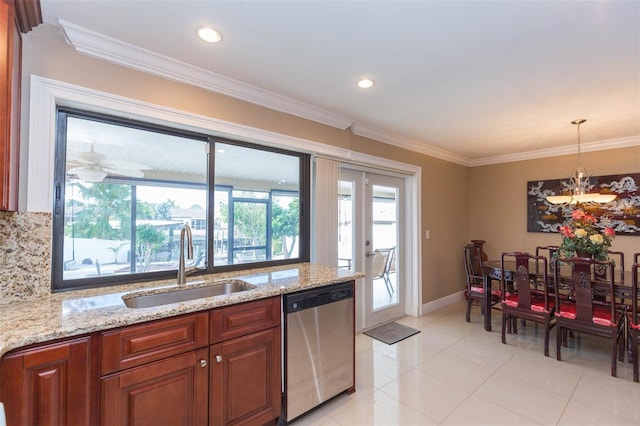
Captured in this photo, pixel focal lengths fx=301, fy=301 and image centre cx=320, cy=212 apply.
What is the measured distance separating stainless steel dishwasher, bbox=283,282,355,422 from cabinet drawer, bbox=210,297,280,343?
94 mm

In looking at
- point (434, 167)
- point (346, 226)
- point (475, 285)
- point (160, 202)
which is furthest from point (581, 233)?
point (160, 202)

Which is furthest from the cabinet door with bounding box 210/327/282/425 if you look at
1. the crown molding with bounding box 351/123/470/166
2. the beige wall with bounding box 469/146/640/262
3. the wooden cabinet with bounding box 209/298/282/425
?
the beige wall with bounding box 469/146/640/262

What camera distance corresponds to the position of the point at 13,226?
64.5 inches

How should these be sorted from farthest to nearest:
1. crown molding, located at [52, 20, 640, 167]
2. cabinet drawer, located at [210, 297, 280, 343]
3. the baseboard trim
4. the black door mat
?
the baseboard trim, the black door mat, crown molding, located at [52, 20, 640, 167], cabinet drawer, located at [210, 297, 280, 343]

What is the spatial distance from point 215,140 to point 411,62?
1.62 m

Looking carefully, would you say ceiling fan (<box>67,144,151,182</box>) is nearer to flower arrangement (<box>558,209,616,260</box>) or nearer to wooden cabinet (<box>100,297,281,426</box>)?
wooden cabinet (<box>100,297,281,426</box>)

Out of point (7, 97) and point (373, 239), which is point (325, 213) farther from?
point (7, 97)

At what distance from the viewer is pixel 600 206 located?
409 cm

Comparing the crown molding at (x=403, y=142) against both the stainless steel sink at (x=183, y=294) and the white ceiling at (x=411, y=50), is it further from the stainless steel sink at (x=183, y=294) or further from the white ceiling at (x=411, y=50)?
the stainless steel sink at (x=183, y=294)

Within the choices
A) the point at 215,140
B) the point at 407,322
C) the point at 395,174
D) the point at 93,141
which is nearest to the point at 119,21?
the point at 93,141

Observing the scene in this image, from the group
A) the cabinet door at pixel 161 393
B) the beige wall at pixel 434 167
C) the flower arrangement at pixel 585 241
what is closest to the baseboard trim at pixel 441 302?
the beige wall at pixel 434 167

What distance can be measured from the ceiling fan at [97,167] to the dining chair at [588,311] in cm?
370

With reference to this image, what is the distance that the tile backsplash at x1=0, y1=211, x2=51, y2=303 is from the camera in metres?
1.61

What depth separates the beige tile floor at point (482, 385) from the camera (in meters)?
2.08
